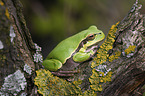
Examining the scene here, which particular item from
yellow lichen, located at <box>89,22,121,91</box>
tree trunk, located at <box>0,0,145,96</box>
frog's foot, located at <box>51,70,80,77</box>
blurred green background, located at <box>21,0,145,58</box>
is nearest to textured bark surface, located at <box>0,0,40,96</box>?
tree trunk, located at <box>0,0,145,96</box>

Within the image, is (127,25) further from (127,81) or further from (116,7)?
(116,7)

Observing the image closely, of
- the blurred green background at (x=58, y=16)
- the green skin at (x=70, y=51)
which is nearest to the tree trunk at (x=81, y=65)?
the green skin at (x=70, y=51)

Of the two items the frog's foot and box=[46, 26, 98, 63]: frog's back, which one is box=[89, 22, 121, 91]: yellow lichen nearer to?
the frog's foot

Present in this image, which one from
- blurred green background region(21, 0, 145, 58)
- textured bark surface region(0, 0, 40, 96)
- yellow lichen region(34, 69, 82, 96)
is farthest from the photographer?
blurred green background region(21, 0, 145, 58)

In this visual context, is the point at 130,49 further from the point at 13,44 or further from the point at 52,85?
the point at 13,44

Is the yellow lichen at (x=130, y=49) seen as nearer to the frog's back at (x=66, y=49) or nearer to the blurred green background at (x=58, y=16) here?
the frog's back at (x=66, y=49)

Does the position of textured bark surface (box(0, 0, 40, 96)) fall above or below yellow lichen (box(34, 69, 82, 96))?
above
